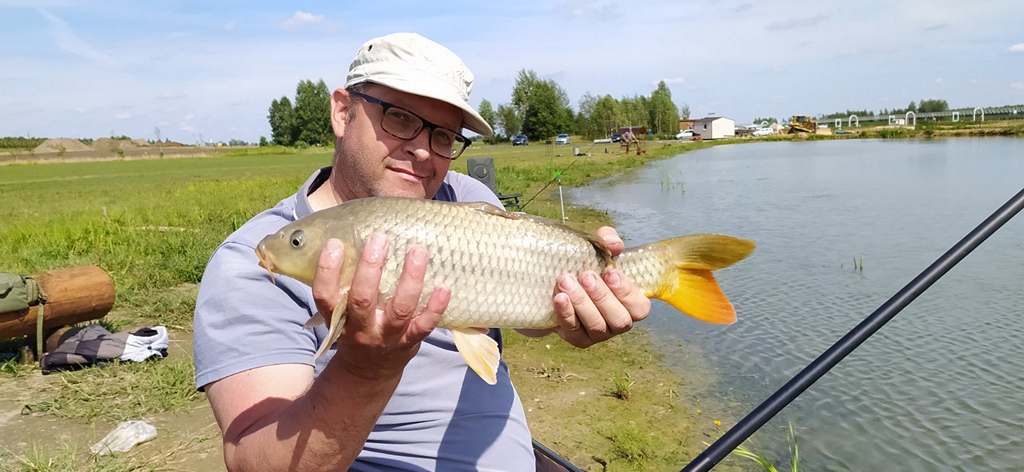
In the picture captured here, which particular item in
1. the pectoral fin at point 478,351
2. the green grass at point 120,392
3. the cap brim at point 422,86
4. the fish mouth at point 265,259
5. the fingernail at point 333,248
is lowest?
the green grass at point 120,392

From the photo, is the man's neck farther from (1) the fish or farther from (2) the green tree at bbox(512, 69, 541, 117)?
(2) the green tree at bbox(512, 69, 541, 117)

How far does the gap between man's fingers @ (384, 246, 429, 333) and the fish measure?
0.22ft

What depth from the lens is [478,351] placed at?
1679mm

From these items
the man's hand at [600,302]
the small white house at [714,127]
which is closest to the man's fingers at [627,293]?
the man's hand at [600,302]

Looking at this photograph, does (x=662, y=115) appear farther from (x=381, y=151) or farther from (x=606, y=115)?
(x=381, y=151)

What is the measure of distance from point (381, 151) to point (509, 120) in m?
84.2

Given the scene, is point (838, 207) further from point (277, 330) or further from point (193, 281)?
point (277, 330)

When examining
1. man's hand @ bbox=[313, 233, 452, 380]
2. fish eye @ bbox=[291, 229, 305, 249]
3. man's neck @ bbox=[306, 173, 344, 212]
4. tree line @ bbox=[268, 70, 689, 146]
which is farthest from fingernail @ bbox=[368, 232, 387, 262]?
tree line @ bbox=[268, 70, 689, 146]

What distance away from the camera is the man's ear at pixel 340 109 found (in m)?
2.16

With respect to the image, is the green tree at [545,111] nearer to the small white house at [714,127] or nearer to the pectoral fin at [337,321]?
the small white house at [714,127]

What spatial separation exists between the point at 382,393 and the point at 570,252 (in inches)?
24.9

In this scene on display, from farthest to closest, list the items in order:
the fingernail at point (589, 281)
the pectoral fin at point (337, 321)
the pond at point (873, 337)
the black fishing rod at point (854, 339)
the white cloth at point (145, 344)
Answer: the white cloth at point (145, 344), the pond at point (873, 337), the black fishing rod at point (854, 339), the fingernail at point (589, 281), the pectoral fin at point (337, 321)

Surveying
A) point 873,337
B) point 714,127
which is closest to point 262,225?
point 873,337

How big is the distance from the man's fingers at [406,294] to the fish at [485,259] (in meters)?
0.07
